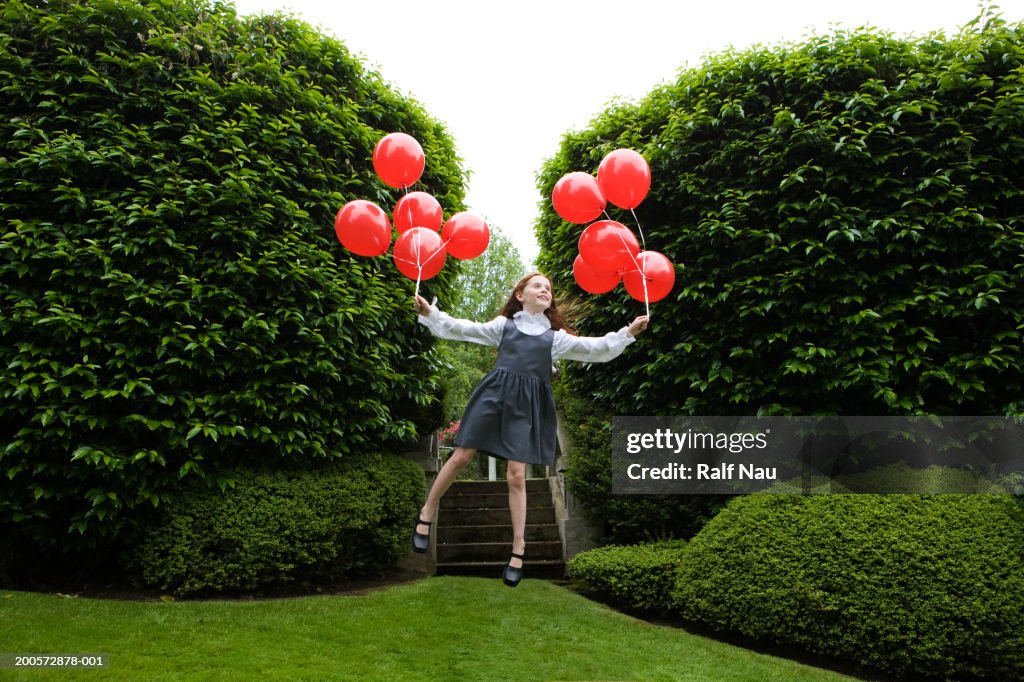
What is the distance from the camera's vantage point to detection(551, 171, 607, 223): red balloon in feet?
15.5

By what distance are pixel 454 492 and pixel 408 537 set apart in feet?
7.56

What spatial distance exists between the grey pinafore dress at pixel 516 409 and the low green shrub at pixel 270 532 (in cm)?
255

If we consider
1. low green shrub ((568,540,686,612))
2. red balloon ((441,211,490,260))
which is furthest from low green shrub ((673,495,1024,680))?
red balloon ((441,211,490,260))

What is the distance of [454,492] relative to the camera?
9.72m

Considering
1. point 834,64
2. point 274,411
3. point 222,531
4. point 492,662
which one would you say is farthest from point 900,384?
A: point 222,531

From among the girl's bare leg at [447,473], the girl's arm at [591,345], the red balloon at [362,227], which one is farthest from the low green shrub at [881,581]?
the red balloon at [362,227]

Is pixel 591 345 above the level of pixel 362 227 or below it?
below

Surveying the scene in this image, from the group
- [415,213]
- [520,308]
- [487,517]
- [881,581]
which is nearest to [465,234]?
[415,213]

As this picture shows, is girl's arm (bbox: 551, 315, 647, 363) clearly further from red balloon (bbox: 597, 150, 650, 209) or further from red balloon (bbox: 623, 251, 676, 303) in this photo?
red balloon (bbox: 597, 150, 650, 209)

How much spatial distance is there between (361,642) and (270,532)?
4.83 feet

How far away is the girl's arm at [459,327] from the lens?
15.0 ft

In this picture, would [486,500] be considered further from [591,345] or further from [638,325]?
[638,325]

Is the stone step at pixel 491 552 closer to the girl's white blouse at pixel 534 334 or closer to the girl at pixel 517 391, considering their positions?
the girl at pixel 517 391

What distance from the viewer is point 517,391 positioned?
4.43 m
